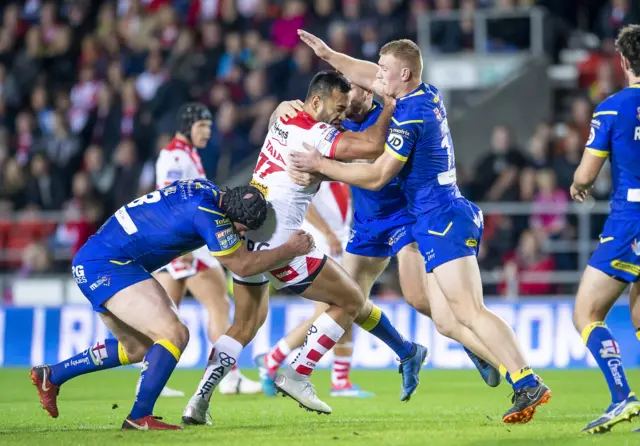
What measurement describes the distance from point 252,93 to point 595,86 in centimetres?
548

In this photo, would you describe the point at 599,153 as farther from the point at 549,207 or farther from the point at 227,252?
the point at 549,207

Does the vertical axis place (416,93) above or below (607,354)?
above

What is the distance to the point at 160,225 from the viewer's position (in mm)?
7969

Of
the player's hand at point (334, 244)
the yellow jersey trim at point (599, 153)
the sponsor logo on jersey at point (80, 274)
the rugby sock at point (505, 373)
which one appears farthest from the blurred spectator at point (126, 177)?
the yellow jersey trim at point (599, 153)

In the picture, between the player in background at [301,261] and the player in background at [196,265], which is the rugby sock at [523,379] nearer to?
the player in background at [301,261]

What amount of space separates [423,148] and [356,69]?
1.37m

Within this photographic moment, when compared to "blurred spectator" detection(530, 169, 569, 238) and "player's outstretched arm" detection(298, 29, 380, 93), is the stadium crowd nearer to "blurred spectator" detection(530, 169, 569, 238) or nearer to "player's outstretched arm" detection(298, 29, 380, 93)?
"blurred spectator" detection(530, 169, 569, 238)

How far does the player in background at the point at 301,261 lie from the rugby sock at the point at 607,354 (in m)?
1.84

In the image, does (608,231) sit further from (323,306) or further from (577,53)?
(577,53)

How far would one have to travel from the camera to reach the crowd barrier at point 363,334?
572 inches

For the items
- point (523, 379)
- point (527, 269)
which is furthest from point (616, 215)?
point (527, 269)

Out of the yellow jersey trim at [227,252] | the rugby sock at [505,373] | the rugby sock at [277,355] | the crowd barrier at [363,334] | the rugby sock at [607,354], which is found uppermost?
the yellow jersey trim at [227,252]

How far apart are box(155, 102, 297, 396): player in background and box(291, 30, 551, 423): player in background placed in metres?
3.23

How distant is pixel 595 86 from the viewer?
1772 cm
